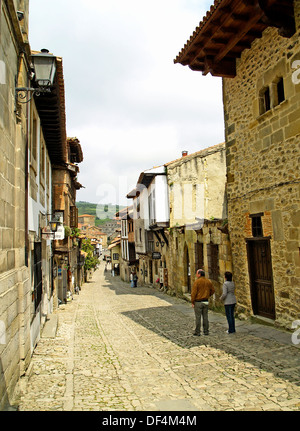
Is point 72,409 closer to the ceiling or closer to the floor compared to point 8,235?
closer to the floor

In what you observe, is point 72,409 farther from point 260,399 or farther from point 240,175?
point 240,175

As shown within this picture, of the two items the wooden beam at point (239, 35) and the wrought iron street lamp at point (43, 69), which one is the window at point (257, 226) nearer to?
the wooden beam at point (239, 35)

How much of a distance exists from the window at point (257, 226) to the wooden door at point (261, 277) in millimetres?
186

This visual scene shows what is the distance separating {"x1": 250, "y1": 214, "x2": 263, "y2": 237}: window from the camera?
8383 millimetres

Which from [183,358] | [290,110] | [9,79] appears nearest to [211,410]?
[183,358]

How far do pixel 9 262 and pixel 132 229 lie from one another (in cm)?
2617

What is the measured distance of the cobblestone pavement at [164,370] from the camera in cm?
434

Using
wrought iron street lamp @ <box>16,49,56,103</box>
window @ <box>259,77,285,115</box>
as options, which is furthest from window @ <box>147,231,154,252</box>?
wrought iron street lamp @ <box>16,49,56,103</box>

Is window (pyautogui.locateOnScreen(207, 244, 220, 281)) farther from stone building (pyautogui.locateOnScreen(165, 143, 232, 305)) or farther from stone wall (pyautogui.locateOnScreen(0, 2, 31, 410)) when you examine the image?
stone wall (pyautogui.locateOnScreen(0, 2, 31, 410))

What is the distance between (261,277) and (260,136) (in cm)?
354

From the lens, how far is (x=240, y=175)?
9195mm

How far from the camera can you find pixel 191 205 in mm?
17672

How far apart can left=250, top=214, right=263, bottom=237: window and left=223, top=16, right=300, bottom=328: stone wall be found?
11 centimetres

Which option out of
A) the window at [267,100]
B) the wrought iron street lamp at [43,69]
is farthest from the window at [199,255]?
the wrought iron street lamp at [43,69]
